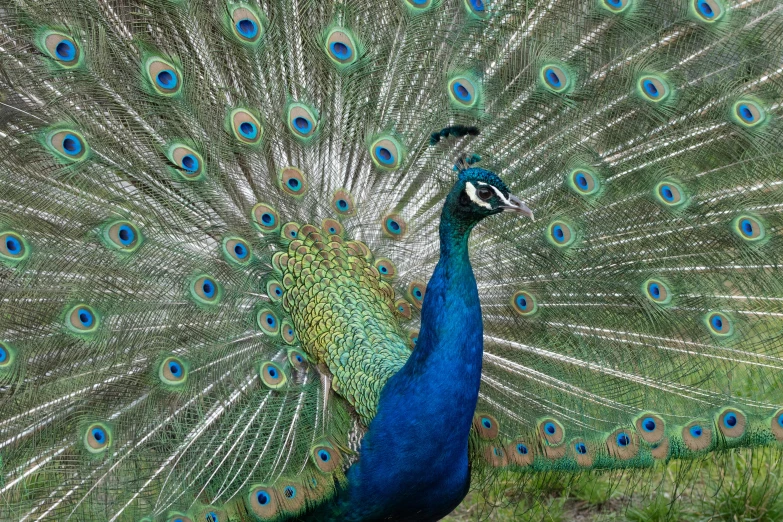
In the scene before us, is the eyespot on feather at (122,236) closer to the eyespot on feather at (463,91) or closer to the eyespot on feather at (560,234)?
the eyespot on feather at (463,91)

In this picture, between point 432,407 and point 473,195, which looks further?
point 432,407

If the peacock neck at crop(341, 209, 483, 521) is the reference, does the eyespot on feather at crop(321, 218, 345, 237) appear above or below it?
above

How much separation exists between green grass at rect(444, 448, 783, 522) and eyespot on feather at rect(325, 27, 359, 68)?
133 cm

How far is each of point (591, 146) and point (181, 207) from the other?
1065mm

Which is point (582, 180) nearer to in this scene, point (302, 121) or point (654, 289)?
point (654, 289)

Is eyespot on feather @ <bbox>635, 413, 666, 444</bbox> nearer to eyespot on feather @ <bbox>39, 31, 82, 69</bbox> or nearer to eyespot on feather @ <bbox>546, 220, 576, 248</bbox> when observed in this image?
eyespot on feather @ <bbox>546, 220, 576, 248</bbox>

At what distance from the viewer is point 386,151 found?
247 cm

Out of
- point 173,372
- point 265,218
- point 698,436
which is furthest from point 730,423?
point 173,372

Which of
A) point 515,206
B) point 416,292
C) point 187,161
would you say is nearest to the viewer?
point 515,206

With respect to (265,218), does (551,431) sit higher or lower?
lower

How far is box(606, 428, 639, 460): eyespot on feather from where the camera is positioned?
2516 millimetres

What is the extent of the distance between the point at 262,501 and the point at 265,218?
73 centimetres

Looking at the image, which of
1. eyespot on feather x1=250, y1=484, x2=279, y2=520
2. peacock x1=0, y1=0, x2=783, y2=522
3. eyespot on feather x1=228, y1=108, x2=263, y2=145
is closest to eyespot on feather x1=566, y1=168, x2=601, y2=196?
peacock x1=0, y1=0, x2=783, y2=522

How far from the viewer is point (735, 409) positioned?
250 cm
